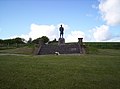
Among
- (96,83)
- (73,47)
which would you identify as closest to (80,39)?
(73,47)

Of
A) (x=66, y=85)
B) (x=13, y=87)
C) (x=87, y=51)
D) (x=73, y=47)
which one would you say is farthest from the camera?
(x=73, y=47)

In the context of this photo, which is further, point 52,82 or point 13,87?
point 52,82

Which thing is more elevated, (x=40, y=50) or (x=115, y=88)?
(x=40, y=50)

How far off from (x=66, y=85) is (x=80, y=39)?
2869 centimetres

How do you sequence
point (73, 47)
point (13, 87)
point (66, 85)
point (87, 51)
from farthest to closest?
point (73, 47)
point (87, 51)
point (66, 85)
point (13, 87)

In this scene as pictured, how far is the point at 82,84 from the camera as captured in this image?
7.86 m

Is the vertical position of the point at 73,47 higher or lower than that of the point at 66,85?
higher

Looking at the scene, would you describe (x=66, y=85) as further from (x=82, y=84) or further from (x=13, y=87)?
(x=13, y=87)

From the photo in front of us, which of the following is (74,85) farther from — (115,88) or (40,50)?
(40,50)

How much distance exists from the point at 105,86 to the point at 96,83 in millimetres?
576

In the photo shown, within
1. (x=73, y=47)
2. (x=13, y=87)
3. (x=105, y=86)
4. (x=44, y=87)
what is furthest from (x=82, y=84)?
(x=73, y=47)

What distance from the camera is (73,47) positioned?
3494cm

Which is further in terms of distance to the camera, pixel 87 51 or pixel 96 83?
pixel 87 51

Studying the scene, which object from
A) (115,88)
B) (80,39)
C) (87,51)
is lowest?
(115,88)
